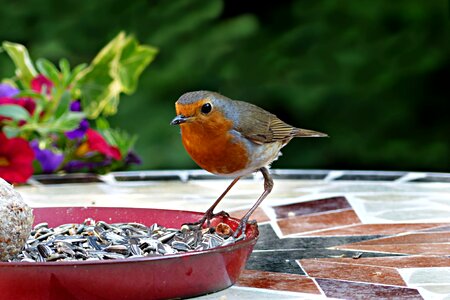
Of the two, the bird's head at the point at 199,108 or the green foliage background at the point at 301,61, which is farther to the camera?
the green foliage background at the point at 301,61

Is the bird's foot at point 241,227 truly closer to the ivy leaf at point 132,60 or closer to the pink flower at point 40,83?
the pink flower at point 40,83

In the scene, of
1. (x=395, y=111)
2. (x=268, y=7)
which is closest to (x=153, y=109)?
(x=268, y=7)

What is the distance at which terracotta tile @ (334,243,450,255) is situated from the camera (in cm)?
250

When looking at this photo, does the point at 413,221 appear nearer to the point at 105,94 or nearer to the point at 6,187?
the point at 6,187

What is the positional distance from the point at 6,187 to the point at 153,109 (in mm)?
4095

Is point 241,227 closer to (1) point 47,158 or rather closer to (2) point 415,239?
(2) point 415,239

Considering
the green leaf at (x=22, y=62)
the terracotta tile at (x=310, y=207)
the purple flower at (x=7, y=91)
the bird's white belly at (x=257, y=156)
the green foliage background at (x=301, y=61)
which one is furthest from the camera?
the green foliage background at (x=301, y=61)

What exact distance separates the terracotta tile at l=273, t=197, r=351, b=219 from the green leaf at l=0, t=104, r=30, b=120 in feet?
3.42

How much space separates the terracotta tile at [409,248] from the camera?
8.21 feet

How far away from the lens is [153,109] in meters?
6.11

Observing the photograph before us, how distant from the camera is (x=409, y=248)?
2.55 metres

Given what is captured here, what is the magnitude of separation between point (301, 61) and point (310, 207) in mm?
3224

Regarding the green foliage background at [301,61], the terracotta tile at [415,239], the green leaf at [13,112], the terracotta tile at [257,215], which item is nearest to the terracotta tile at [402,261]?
the terracotta tile at [415,239]

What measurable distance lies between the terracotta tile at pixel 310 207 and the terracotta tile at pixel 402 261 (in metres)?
0.68
